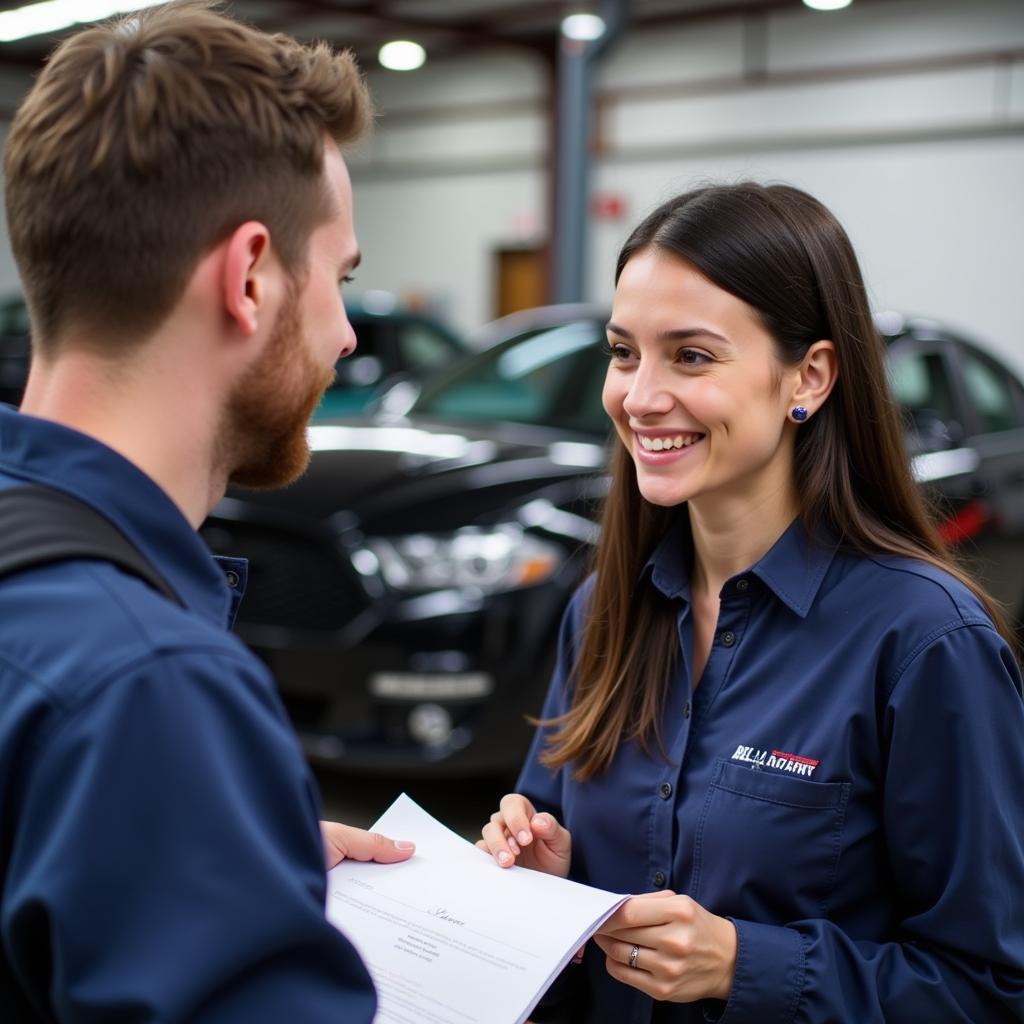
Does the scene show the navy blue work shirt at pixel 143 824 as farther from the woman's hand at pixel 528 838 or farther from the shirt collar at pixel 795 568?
the shirt collar at pixel 795 568

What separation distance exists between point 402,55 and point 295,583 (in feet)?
42.2

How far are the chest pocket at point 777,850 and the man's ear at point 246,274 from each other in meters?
0.89

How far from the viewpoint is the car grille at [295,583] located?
11.5ft

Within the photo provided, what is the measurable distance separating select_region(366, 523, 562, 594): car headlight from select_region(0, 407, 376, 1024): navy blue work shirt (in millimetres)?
2583

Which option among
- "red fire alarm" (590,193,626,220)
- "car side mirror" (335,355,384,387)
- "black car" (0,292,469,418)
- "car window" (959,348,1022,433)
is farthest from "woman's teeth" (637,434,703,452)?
"red fire alarm" (590,193,626,220)

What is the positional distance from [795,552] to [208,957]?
1056 millimetres

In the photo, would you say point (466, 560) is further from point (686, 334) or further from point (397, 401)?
point (686, 334)

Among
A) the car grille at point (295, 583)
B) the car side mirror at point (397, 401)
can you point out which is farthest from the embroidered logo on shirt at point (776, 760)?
the car side mirror at point (397, 401)

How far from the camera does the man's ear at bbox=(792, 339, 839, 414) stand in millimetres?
1702

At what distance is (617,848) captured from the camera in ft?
5.47

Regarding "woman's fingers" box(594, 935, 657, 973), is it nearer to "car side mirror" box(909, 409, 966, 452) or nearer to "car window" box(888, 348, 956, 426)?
"car side mirror" box(909, 409, 966, 452)

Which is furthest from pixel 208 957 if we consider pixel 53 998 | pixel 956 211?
pixel 956 211

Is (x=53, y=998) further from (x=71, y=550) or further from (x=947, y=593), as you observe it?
(x=947, y=593)

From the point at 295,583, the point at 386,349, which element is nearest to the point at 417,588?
the point at 295,583
